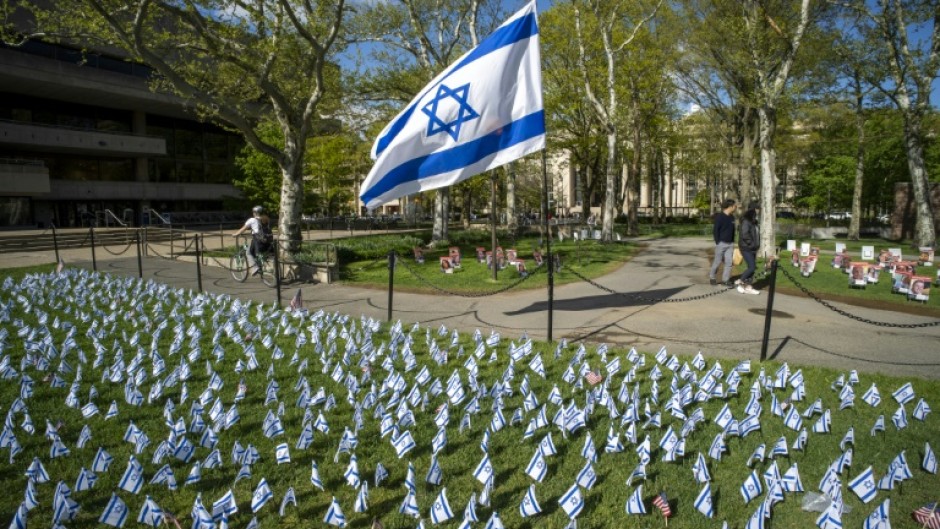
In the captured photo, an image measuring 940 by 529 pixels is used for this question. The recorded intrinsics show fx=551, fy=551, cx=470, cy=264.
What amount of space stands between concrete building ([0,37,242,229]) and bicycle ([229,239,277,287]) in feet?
73.1

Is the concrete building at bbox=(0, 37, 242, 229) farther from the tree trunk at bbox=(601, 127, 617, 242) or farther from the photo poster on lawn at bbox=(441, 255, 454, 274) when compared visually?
the tree trunk at bbox=(601, 127, 617, 242)

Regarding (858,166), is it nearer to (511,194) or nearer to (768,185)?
(768,185)

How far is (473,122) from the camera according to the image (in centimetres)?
769

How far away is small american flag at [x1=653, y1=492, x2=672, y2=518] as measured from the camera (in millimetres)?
3508

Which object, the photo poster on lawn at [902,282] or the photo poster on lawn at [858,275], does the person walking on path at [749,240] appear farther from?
the photo poster on lawn at [902,282]

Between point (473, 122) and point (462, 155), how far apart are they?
0.49 metres

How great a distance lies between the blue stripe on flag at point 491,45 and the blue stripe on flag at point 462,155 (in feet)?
1.72

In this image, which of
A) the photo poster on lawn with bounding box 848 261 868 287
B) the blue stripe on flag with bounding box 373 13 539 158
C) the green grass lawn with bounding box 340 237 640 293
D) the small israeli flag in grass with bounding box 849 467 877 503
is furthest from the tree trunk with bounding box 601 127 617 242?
the small israeli flag in grass with bounding box 849 467 877 503

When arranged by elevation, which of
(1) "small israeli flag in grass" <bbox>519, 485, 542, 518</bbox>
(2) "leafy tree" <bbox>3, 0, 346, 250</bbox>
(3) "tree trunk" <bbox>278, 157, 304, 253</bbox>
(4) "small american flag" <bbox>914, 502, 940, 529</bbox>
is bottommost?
(4) "small american flag" <bbox>914, 502, 940, 529</bbox>

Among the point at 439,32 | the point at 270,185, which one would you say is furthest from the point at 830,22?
the point at 270,185

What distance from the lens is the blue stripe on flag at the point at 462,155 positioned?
765cm

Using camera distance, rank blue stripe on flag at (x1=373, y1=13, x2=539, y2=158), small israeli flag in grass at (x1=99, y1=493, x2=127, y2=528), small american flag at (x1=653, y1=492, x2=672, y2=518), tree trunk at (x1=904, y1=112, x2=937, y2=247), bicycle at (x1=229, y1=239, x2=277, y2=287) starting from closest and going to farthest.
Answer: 1. small israeli flag in grass at (x1=99, y1=493, x2=127, y2=528)
2. small american flag at (x1=653, y1=492, x2=672, y2=518)
3. blue stripe on flag at (x1=373, y1=13, x2=539, y2=158)
4. bicycle at (x1=229, y1=239, x2=277, y2=287)
5. tree trunk at (x1=904, y1=112, x2=937, y2=247)

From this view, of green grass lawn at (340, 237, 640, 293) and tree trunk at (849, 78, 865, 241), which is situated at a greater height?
tree trunk at (849, 78, 865, 241)

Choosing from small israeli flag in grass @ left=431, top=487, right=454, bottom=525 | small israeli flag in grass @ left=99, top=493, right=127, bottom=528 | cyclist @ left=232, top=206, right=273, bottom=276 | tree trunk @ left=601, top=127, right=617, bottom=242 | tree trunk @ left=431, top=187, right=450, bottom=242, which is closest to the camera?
small israeli flag in grass @ left=99, top=493, right=127, bottom=528
